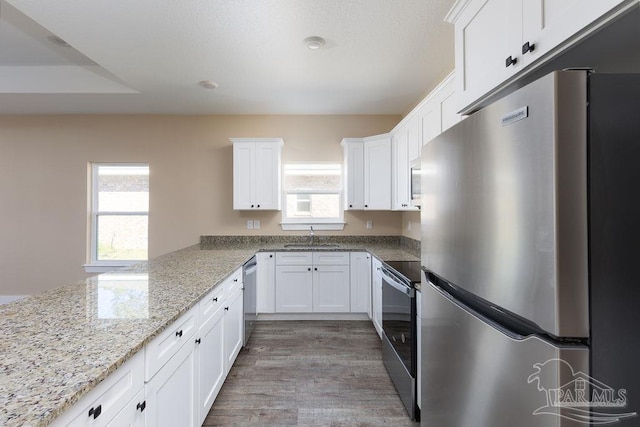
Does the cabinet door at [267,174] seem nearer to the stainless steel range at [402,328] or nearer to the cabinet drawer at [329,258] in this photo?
the cabinet drawer at [329,258]

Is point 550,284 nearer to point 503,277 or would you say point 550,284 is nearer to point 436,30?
point 503,277

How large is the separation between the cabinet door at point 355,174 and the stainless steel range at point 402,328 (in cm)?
147

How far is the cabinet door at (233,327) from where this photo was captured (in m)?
2.19

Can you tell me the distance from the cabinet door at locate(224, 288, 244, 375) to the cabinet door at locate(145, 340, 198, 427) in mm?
619

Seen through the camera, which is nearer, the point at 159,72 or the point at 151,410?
the point at 151,410

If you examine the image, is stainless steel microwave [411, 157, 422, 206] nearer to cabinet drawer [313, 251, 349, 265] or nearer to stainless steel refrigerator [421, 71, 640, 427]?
cabinet drawer [313, 251, 349, 265]

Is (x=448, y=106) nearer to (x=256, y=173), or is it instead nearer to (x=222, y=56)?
(x=222, y=56)

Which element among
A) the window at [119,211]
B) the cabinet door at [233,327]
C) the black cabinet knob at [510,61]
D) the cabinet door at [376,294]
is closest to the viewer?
the black cabinet knob at [510,61]

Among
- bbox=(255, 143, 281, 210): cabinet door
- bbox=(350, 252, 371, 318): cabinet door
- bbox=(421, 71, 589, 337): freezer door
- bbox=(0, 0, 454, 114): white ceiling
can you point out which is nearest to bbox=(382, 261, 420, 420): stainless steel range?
bbox=(421, 71, 589, 337): freezer door

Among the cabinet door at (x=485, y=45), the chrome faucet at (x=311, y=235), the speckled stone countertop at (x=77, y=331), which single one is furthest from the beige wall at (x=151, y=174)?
the cabinet door at (x=485, y=45)

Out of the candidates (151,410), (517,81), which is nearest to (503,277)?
(517,81)

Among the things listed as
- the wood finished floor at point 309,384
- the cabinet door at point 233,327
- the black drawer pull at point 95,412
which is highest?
the black drawer pull at point 95,412

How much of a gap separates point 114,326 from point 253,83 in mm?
2626

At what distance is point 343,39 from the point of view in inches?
88.8
